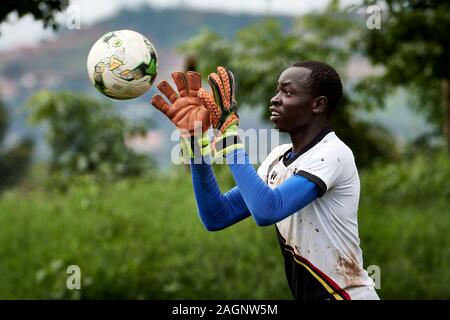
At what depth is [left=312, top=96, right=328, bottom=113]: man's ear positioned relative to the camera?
3.58 metres

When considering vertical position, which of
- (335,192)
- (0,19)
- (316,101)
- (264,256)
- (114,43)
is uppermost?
(0,19)

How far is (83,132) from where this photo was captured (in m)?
12.5

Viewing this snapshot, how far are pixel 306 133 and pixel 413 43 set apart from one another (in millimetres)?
5182

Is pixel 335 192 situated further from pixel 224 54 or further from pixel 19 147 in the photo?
pixel 19 147

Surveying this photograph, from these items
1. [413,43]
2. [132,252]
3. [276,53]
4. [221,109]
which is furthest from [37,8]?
[276,53]

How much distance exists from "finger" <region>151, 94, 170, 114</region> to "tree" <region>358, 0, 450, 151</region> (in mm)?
3659

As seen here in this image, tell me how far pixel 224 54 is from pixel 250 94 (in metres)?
0.92

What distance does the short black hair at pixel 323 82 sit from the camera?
3564 mm

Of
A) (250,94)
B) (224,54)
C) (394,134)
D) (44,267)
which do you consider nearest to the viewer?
(44,267)

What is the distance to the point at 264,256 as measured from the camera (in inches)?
356

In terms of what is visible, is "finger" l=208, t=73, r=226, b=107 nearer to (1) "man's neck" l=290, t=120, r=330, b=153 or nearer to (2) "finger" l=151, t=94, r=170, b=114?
(2) "finger" l=151, t=94, r=170, b=114

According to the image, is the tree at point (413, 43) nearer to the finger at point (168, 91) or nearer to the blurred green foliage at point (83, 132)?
the finger at point (168, 91)

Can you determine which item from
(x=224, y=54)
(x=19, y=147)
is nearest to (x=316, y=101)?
(x=224, y=54)

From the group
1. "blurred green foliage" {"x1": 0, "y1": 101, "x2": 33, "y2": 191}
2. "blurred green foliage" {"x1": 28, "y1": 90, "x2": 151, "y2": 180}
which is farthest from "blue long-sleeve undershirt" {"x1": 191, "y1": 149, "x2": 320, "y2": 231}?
"blurred green foliage" {"x1": 0, "y1": 101, "x2": 33, "y2": 191}
